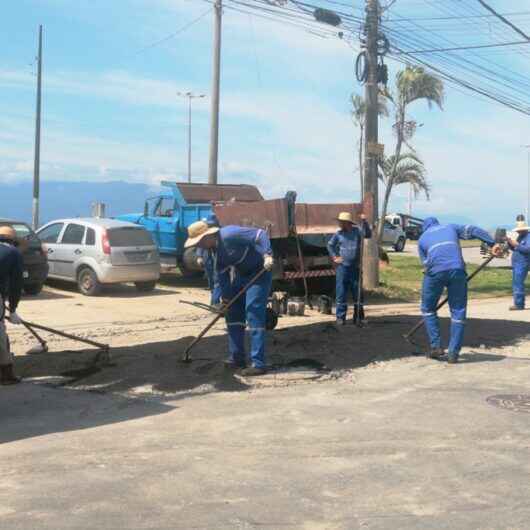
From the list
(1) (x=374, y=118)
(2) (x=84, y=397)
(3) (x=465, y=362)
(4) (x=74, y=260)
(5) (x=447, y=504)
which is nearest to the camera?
(5) (x=447, y=504)

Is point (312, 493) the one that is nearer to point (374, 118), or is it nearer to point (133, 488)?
point (133, 488)

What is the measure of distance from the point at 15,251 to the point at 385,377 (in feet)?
12.7

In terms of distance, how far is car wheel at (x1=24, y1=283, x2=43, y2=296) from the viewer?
46.2 feet

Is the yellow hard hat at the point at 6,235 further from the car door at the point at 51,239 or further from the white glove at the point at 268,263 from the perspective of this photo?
the car door at the point at 51,239

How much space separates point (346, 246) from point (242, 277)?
158 inches

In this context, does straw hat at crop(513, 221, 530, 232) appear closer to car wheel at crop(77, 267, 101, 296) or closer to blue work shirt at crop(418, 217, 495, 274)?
blue work shirt at crop(418, 217, 495, 274)

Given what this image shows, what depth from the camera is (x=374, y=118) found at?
1662cm

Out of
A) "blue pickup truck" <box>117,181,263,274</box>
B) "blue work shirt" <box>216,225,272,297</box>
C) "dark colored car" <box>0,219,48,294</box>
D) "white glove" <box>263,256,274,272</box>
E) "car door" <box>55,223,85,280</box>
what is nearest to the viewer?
"white glove" <box>263,256,274,272</box>

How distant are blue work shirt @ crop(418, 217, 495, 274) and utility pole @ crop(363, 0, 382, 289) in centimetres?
738

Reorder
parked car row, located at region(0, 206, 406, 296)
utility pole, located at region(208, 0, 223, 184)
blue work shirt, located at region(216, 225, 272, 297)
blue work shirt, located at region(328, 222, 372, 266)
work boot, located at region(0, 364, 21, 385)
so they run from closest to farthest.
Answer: work boot, located at region(0, 364, 21, 385) < blue work shirt, located at region(216, 225, 272, 297) < blue work shirt, located at region(328, 222, 372, 266) < parked car row, located at region(0, 206, 406, 296) < utility pole, located at region(208, 0, 223, 184)

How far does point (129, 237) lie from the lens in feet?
49.8

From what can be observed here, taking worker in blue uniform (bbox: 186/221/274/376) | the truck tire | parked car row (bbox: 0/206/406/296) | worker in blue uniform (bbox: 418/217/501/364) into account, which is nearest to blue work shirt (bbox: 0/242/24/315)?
worker in blue uniform (bbox: 186/221/274/376)

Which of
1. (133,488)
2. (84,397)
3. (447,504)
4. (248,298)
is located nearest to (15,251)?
(84,397)

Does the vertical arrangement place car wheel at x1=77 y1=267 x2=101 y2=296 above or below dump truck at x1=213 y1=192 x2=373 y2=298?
below
